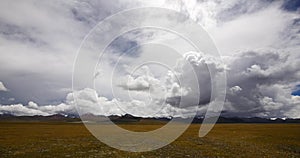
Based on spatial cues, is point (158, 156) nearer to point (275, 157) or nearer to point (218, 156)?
point (218, 156)

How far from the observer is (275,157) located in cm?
2745

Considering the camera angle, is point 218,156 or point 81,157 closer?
point 81,157

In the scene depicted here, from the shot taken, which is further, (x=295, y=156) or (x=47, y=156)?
(x=295, y=156)

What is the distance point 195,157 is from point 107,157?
9.37m

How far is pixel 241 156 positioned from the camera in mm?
27984

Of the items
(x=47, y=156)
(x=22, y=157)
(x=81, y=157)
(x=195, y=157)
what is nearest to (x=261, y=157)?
(x=195, y=157)

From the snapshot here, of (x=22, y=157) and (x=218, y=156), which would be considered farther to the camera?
(x=218, y=156)

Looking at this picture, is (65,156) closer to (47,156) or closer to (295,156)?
(47,156)

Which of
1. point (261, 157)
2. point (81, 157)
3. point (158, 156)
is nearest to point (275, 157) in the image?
point (261, 157)

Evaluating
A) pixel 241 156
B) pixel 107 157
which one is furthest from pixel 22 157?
pixel 241 156

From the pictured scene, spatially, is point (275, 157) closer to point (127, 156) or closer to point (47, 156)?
point (127, 156)

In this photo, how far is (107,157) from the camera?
2633 cm

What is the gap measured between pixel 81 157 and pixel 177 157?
10.1 meters

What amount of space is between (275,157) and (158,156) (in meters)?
12.8
